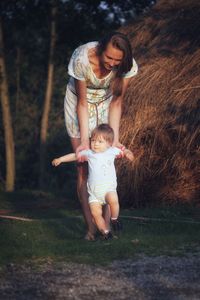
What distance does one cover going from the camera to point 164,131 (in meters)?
10.1

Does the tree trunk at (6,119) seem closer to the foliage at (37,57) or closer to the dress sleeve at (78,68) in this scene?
the foliage at (37,57)

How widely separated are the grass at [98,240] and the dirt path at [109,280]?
0.30 meters

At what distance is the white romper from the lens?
6969 millimetres

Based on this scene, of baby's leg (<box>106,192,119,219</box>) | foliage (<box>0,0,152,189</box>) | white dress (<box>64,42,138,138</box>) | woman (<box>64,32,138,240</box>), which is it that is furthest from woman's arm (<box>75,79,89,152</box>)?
foliage (<box>0,0,152,189</box>)

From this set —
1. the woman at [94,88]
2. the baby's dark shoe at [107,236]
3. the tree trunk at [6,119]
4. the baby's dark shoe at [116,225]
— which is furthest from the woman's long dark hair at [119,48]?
the tree trunk at [6,119]

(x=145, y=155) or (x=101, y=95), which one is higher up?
(x=101, y=95)

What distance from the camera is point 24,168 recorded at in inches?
740

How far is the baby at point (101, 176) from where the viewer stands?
694 cm

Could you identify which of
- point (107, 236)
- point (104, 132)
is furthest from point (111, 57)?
point (107, 236)

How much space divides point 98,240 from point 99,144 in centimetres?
87

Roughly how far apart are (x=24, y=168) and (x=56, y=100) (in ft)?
6.74

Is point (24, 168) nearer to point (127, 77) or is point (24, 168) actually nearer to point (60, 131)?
point (60, 131)

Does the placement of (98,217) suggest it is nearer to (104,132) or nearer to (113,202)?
(113,202)

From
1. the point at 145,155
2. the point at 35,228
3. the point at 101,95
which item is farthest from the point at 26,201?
the point at 101,95
